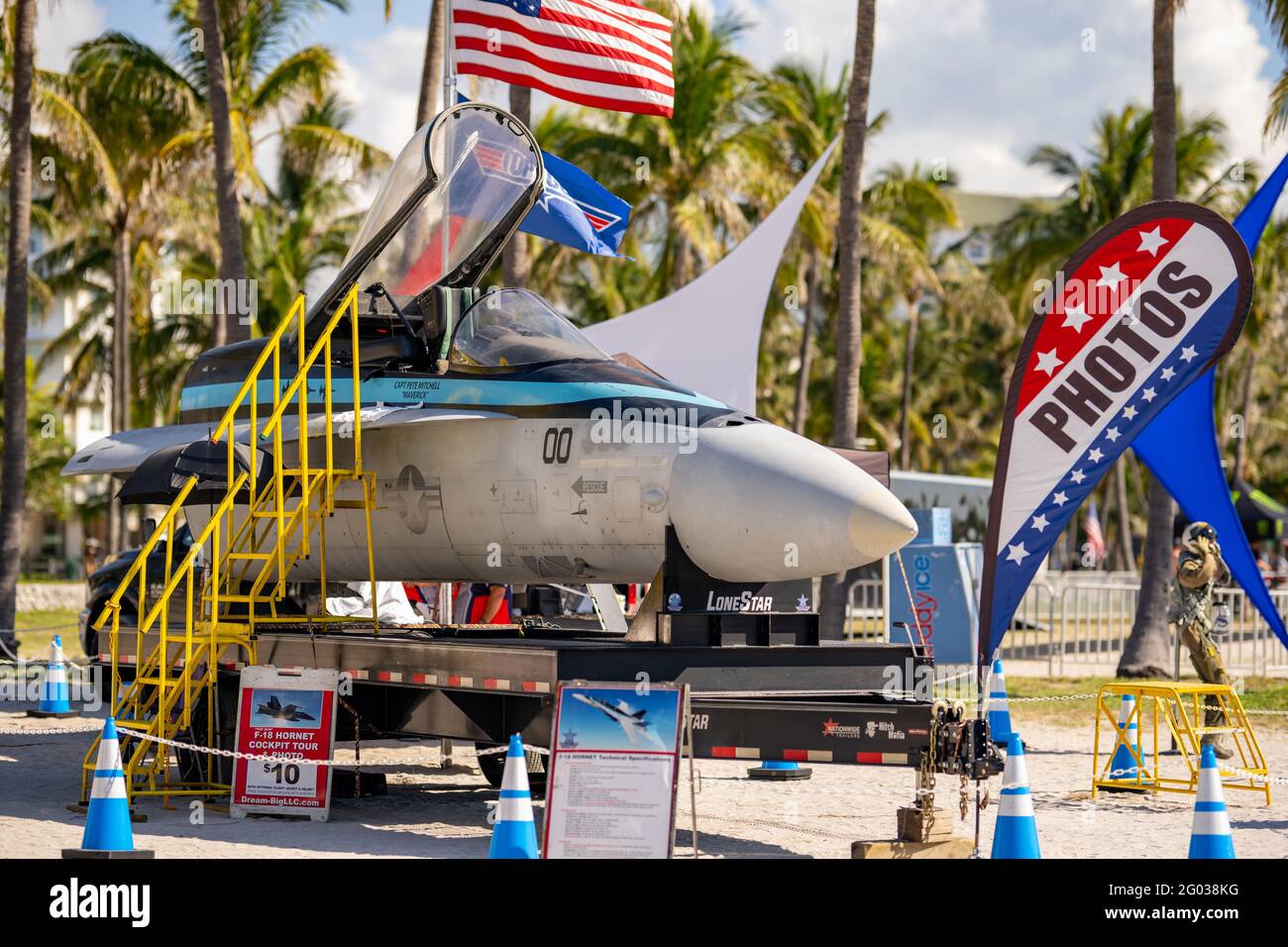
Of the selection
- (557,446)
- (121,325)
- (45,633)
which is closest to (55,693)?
(557,446)

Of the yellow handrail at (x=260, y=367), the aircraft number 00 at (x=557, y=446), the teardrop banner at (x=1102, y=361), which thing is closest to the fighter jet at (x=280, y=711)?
the yellow handrail at (x=260, y=367)

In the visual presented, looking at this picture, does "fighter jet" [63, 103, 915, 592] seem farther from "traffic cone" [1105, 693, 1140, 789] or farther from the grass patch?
the grass patch

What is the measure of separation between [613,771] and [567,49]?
33.9 ft

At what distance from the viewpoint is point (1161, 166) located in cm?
1844

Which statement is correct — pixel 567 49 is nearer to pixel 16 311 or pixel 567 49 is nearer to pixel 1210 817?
pixel 16 311

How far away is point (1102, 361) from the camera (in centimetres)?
1126

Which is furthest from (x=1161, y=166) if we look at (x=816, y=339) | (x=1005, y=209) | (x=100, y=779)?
(x=1005, y=209)

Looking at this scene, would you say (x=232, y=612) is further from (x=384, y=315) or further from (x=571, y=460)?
(x=571, y=460)

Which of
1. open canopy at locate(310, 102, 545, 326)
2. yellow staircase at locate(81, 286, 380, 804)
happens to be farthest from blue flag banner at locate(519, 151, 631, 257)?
yellow staircase at locate(81, 286, 380, 804)

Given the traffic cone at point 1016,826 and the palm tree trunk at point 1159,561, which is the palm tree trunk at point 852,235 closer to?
the palm tree trunk at point 1159,561

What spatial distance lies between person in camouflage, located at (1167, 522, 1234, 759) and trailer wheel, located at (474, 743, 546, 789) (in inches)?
221

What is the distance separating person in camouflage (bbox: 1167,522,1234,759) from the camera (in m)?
12.4

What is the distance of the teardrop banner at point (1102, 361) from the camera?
11164 mm

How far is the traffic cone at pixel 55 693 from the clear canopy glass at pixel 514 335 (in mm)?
8273
